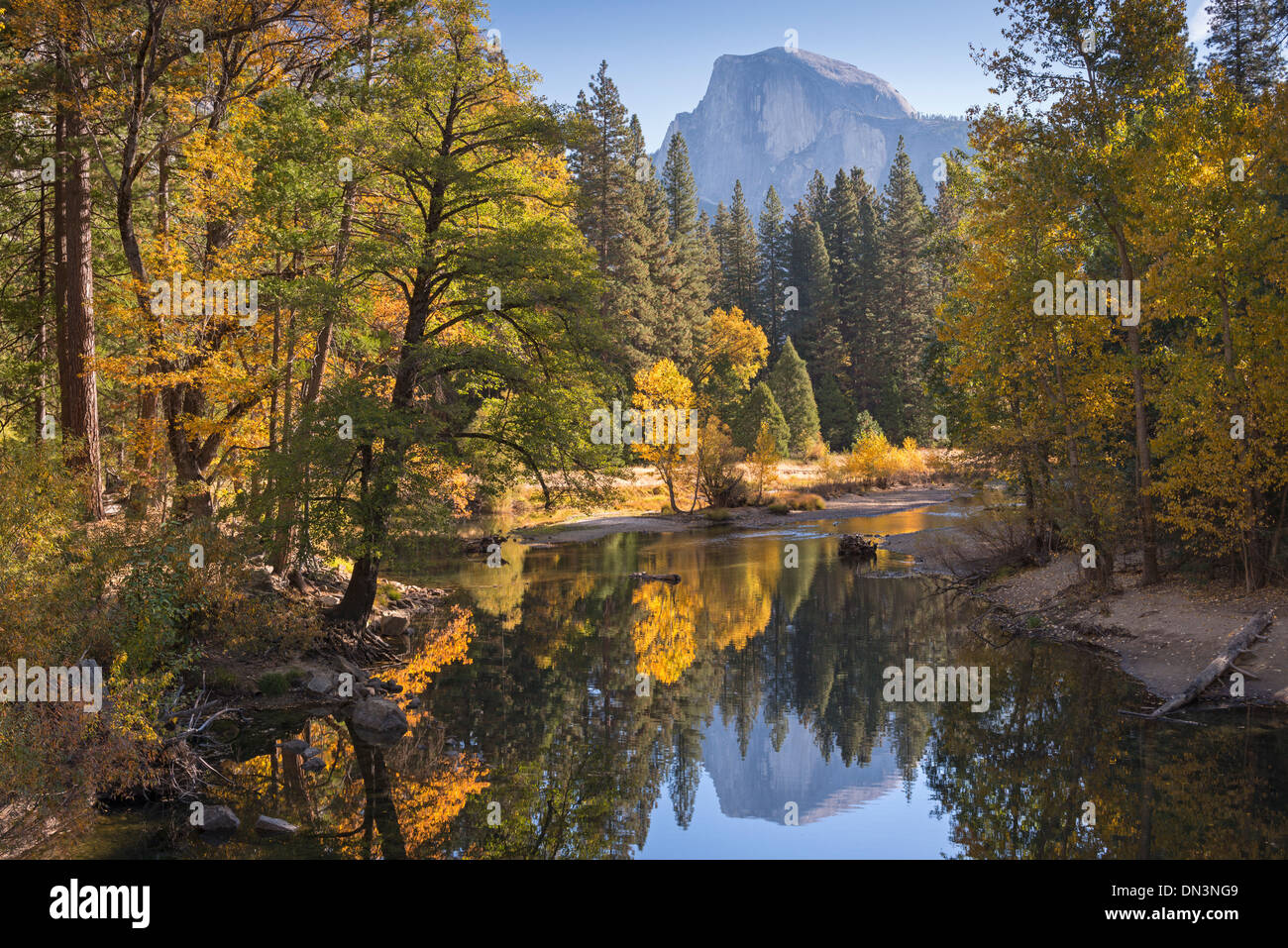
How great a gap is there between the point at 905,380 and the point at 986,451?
157 ft

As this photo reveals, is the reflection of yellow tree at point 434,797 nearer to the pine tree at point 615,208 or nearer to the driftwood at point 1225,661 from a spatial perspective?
the driftwood at point 1225,661

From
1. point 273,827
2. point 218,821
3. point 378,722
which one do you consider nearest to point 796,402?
point 378,722

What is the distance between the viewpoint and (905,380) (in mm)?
67688

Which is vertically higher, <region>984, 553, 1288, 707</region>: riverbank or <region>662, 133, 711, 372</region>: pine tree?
<region>662, 133, 711, 372</region>: pine tree

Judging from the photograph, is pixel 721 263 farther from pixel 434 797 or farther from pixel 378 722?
pixel 434 797

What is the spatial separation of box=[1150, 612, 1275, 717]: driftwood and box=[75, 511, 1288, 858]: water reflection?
1.76 ft

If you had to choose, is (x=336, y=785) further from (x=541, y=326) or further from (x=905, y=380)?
(x=905, y=380)

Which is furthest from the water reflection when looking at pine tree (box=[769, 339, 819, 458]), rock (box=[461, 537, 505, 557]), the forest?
pine tree (box=[769, 339, 819, 458])

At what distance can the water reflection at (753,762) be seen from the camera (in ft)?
31.0

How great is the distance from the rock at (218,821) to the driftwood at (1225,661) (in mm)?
12643

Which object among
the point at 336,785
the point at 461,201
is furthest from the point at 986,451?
the point at 336,785

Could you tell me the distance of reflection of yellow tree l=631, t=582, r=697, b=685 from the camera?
57.0 feet

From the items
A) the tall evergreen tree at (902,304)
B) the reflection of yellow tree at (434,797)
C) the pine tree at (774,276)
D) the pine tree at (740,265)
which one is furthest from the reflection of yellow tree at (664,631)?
the pine tree at (740,265)

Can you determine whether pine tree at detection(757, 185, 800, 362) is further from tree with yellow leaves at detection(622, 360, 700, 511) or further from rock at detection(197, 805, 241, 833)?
rock at detection(197, 805, 241, 833)
